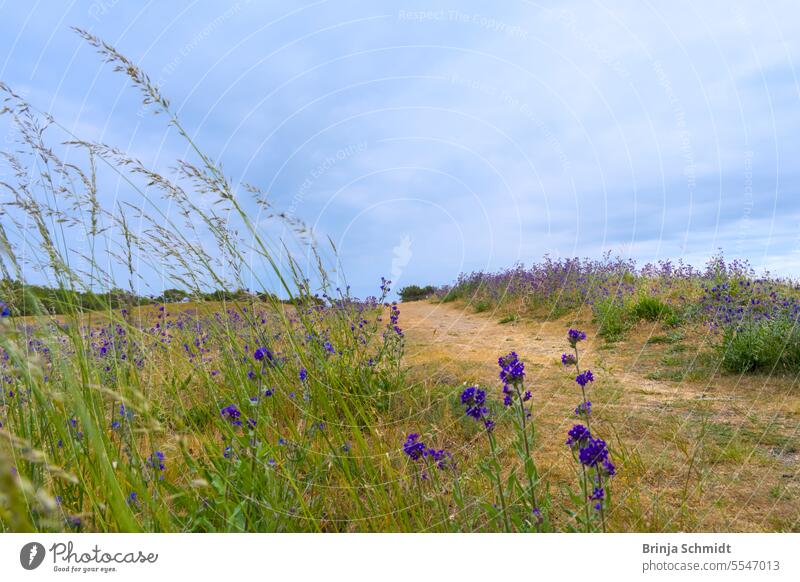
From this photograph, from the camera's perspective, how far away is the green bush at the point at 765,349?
4.58 meters

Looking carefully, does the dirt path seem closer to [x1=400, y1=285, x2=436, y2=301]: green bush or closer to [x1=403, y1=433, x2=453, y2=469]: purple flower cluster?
[x1=403, y1=433, x2=453, y2=469]: purple flower cluster

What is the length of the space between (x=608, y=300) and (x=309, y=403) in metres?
6.92

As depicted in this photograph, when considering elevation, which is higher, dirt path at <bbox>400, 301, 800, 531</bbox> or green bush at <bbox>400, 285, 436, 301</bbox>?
green bush at <bbox>400, 285, 436, 301</bbox>

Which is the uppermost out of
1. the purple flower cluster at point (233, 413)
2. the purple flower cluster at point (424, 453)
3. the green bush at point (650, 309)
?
the green bush at point (650, 309)

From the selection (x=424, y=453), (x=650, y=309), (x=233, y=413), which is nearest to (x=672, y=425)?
(x=424, y=453)

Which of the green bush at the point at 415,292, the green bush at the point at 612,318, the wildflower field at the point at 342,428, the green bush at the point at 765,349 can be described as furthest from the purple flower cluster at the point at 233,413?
the green bush at the point at 415,292

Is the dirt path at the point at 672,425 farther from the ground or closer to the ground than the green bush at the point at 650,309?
closer to the ground

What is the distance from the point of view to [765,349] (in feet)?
15.3

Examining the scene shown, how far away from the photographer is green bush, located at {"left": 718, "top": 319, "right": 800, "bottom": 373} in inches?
180

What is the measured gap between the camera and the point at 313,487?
2248 millimetres

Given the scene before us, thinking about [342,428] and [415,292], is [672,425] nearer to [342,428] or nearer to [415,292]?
[342,428]
